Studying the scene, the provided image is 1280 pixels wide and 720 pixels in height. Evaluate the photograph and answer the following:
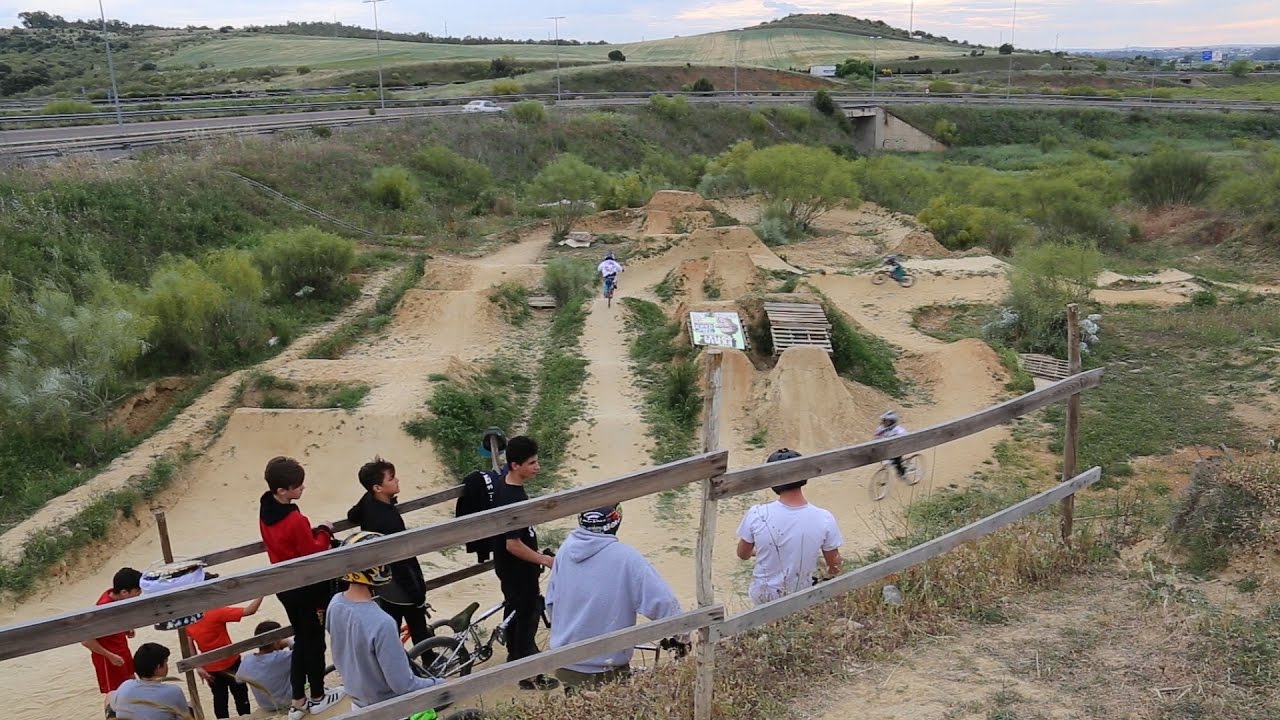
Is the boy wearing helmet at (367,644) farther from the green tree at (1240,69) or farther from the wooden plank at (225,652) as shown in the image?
the green tree at (1240,69)

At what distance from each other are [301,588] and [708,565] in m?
2.23

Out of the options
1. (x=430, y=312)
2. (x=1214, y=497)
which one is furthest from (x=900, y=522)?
(x=430, y=312)

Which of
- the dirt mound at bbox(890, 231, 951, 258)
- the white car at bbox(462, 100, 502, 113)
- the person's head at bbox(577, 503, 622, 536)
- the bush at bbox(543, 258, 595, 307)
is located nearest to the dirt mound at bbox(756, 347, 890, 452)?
the bush at bbox(543, 258, 595, 307)

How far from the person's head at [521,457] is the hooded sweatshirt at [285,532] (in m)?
1.12

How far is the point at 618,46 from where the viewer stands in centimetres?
12875

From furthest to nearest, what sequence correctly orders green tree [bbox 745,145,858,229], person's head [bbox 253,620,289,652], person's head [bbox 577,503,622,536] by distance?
green tree [bbox 745,145,858,229] → person's head [bbox 253,620,289,652] → person's head [bbox 577,503,622,536]

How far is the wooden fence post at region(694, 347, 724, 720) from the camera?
13.2ft

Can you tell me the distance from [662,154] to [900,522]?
3756 centimetres

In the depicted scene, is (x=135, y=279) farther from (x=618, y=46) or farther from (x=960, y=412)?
(x=618, y=46)

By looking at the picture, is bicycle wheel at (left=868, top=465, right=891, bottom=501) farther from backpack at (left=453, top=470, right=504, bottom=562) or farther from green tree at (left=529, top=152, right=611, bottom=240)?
green tree at (left=529, top=152, right=611, bottom=240)

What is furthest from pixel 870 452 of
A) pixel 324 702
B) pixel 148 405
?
pixel 148 405

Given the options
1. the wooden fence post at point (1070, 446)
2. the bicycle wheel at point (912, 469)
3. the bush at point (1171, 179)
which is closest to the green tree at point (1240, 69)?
the bush at point (1171, 179)

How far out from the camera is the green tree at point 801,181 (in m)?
29.3

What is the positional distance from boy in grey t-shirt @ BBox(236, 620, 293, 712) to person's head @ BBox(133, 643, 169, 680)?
0.60 metres
